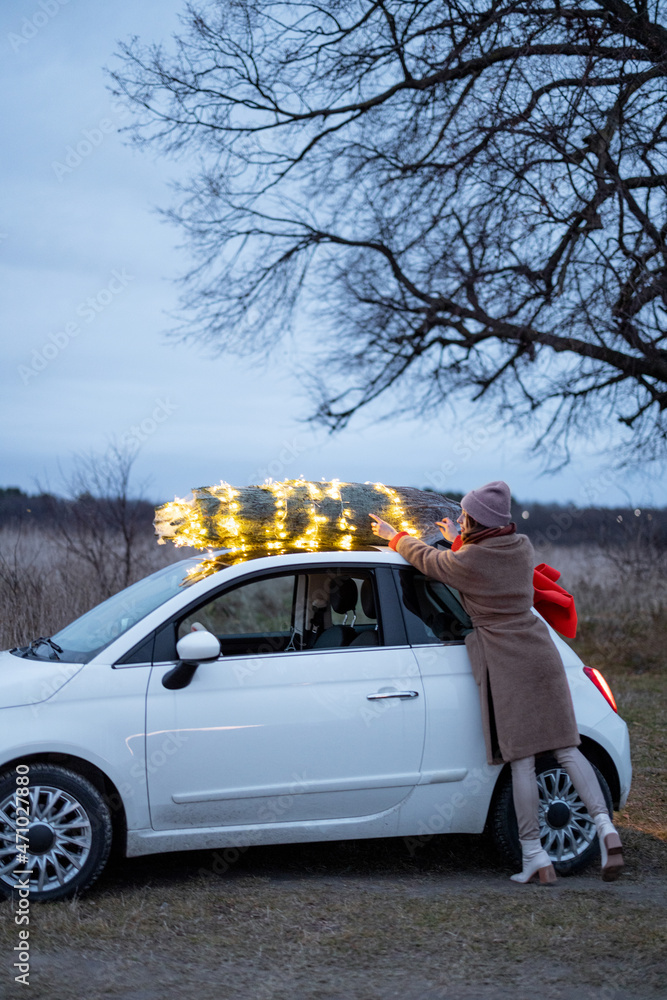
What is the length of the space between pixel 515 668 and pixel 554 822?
86 cm

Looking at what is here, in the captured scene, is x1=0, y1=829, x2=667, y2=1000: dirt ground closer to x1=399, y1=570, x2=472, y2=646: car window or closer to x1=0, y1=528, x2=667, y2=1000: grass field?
x1=0, y1=528, x2=667, y2=1000: grass field

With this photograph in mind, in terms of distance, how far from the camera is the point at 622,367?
11.1 meters

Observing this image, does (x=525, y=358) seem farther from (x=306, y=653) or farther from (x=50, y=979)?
(x=50, y=979)

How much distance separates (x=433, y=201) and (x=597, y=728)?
6.80 metres

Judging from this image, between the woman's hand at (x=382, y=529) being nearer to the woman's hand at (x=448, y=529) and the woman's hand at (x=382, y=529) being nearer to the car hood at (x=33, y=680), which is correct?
the woman's hand at (x=448, y=529)

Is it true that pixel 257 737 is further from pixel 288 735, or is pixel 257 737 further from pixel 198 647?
pixel 198 647

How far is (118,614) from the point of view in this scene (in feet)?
16.4

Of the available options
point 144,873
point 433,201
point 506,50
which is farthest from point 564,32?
point 144,873

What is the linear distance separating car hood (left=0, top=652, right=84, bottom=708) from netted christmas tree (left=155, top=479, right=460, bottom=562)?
34.4 inches

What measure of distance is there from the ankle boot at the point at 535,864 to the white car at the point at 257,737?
0.55ft

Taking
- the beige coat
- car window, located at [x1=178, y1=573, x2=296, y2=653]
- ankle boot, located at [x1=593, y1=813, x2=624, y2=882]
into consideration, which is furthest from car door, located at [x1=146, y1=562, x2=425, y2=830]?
car window, located at [x1=178, y1=573, x2=296, y2=653]

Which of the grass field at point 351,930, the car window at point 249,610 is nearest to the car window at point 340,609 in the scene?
the grass field at point 351,930

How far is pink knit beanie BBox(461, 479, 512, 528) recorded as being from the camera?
487 centimetres

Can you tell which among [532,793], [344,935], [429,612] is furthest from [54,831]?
[532,793]
